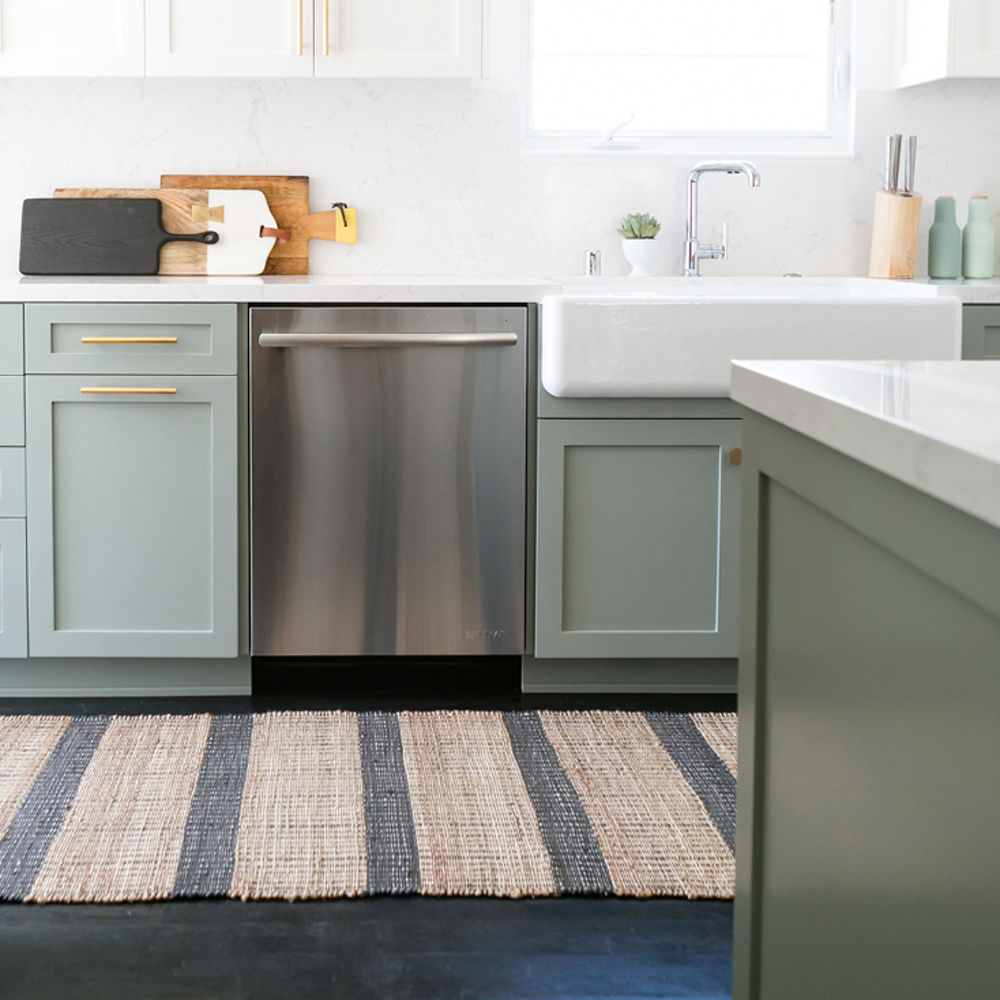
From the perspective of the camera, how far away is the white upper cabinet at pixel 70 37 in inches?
121

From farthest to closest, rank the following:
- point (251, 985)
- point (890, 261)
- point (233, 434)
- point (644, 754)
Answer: point (890, 261)
point (233, 434)
point (644, 754)
point (251, 985)

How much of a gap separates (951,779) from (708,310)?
2.01 meters

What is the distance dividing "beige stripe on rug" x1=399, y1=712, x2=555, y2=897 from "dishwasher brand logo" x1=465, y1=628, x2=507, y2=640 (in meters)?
0.17

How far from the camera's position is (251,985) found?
1.76 meters

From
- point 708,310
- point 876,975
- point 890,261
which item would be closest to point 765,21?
point 890,261

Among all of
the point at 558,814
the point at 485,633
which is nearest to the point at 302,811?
the point at 558,814

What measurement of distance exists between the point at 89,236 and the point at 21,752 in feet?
4.26

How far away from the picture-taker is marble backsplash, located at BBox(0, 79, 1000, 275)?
3.40m

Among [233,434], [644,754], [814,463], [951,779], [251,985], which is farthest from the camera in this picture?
[233,434]

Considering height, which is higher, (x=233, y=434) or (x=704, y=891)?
(x=233, y=434)

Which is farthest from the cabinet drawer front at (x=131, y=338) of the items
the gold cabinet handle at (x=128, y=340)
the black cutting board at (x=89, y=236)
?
the black cutting board at (x=89, y=236)

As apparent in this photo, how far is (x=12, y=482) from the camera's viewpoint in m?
2.86

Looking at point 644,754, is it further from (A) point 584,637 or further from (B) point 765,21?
Answer: (B) point 765,21

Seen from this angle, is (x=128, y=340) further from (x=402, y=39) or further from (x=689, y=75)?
(x=689, y=75)
